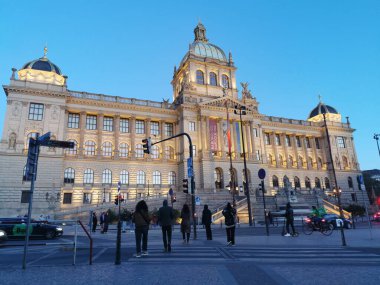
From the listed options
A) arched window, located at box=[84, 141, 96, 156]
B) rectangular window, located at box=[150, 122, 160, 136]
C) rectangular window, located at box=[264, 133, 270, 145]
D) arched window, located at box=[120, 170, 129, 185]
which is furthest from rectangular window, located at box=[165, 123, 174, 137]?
rectangular window, located at box=[264, 133, 270, 145]

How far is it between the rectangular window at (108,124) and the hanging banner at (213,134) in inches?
706

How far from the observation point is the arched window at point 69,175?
1727 inches

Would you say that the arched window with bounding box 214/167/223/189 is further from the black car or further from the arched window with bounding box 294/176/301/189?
A: the black car

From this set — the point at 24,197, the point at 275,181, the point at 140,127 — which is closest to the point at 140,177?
the point at 140,127

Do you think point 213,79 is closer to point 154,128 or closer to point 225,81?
point 225,81

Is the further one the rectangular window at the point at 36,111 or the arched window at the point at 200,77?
the arched window at the point at 200,77

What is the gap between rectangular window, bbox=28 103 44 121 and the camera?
43.0m

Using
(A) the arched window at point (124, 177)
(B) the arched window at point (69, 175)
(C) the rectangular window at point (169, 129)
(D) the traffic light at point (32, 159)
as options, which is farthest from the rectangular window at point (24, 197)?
(D) the traffic light at point (32, 159)

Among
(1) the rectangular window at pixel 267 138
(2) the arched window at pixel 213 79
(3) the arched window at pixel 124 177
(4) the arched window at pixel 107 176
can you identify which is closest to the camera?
(4) the arched window at pixel 107 176

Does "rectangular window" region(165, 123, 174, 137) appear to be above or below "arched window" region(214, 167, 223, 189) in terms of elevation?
→ above

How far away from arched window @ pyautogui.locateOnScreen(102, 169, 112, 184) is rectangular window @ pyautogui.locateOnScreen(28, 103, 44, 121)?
1291 centimetres

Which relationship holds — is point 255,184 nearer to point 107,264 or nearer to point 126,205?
point 126,205

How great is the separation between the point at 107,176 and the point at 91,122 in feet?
33.3

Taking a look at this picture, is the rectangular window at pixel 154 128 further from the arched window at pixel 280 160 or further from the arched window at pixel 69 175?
the arched window at pixel 280 160
